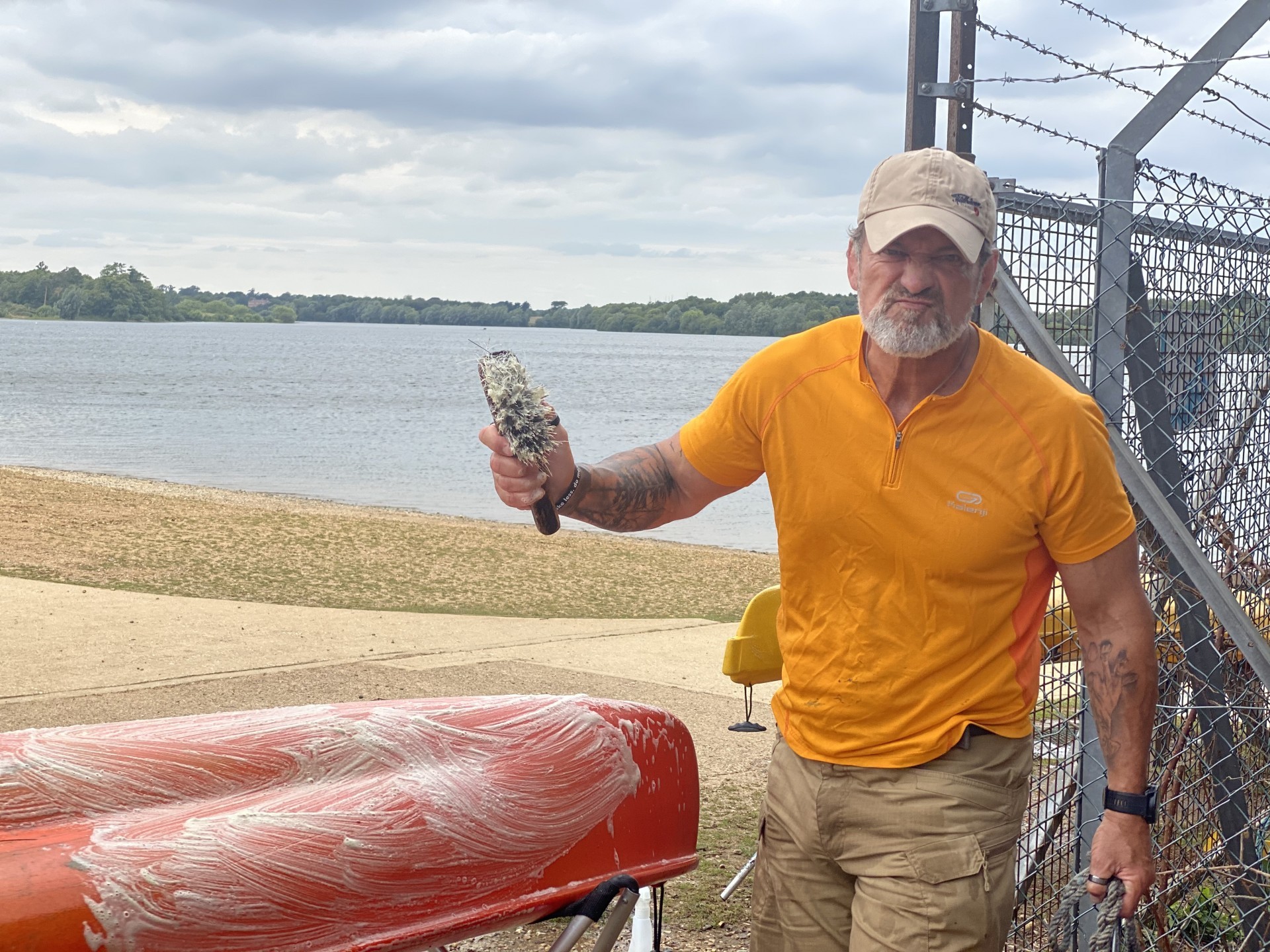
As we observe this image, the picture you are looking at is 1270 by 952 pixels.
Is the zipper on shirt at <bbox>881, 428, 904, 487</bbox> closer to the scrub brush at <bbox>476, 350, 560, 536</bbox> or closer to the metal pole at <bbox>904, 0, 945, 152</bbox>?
the scrub brush at <bbox>476, 350, 560, 536</bbox>

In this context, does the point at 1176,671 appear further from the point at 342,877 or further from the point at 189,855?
the point at 189,855

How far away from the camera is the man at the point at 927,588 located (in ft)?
8.05

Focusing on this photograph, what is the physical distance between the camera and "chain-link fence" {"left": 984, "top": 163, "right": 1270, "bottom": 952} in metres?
3.62

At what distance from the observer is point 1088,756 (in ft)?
12.0

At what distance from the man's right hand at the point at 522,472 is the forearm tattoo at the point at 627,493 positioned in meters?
0.11

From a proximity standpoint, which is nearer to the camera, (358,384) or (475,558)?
(475,558)

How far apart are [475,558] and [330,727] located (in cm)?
1082

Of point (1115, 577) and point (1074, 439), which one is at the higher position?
point (1074, 439)

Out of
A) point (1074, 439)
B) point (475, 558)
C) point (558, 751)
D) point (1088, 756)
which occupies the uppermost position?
point (1074, 439)

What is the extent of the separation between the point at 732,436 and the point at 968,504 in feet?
1.76

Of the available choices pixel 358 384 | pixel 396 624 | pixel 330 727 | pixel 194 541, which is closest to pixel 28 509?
pixel 194 541

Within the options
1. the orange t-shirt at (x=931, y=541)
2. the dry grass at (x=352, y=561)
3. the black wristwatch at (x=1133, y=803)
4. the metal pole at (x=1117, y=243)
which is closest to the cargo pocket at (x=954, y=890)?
the orange t-shirt at (x=931, y=541)

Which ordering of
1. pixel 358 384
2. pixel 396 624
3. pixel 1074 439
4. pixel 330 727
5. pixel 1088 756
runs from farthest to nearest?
pixel 358 384 → pixel 396 624 → pixel 1088 756 → pixel 330 727 → pixel 1074 439

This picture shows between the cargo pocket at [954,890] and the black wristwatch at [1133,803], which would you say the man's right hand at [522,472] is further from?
the black wristwatch at [1133,803]
